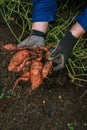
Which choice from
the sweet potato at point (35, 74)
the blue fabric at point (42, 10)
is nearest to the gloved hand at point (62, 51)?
the sweet potato at point (35, 74)

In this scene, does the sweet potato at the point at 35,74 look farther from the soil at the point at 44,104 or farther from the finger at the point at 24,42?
the finger at the point at 24,42

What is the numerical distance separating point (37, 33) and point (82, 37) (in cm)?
34

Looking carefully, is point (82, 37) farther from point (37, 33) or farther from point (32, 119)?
point (32, 119)

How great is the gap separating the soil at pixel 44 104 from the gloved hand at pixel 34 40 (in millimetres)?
118

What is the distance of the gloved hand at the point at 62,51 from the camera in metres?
2.03

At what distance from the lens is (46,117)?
195 centimetres

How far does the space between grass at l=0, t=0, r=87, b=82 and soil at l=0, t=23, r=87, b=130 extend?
0.28 feet

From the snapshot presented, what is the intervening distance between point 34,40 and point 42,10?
0.21 meters

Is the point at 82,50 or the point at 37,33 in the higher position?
the point at 37,33

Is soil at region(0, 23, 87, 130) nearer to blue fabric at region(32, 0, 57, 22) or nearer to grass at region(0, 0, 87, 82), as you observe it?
grass at region(0, 0, 87, 82)

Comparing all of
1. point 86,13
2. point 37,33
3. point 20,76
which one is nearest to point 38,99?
point 20,76

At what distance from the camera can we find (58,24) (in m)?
→ 2.35

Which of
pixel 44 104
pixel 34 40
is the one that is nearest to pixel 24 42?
pixel 34 40

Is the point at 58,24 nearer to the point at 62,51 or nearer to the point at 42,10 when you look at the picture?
the point at 42,10
